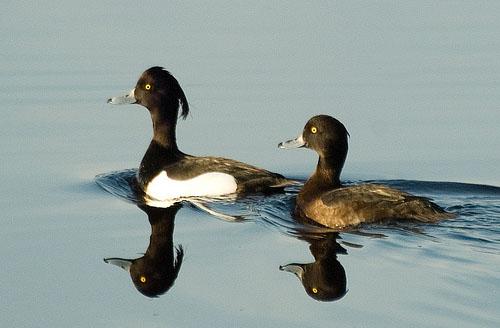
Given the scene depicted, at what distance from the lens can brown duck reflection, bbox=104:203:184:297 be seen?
992cm

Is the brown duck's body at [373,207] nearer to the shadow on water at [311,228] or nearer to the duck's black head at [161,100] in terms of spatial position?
the shadow on water at [311,228]

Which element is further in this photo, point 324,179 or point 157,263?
point 324,179

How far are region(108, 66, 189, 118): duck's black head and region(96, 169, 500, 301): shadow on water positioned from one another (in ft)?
2.67

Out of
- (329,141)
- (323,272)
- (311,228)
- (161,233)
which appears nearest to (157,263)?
(161,233)

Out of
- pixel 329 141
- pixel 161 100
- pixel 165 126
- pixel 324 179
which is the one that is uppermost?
pixel 161 100

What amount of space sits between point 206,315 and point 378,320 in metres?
1.21

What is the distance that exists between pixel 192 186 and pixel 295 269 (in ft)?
9.65

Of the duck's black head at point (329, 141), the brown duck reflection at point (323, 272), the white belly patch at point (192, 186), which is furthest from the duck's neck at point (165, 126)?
the brown duck reflection at point (323, 272)

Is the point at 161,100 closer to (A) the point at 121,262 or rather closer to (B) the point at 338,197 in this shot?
(B) the point at 338,197

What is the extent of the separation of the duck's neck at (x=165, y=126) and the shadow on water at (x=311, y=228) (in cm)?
49

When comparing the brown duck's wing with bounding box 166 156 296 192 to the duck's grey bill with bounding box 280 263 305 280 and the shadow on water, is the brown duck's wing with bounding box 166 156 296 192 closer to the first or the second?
the shadow on water

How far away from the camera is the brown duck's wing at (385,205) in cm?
1139

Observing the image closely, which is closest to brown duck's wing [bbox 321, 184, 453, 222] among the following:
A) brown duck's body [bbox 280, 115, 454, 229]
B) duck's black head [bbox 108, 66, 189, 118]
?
brown duck's body [bbox 280, 115, 454, 229]

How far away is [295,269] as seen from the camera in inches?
398
